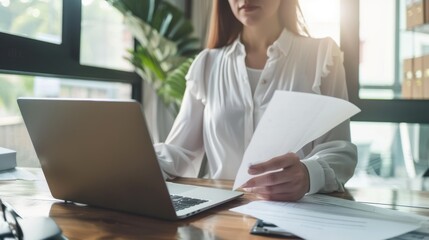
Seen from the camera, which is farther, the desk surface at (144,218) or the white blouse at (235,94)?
the white blouse at (235,94)

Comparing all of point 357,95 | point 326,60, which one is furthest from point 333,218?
point 357,95

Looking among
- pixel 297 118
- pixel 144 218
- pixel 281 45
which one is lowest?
pixel 144 218

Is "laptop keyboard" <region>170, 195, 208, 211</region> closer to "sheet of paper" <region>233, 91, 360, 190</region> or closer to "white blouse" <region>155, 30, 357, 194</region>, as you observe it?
"sheet of paper" <region>233, 91, 360, 190</region>

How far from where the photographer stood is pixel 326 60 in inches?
49.3

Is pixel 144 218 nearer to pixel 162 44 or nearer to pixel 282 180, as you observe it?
pixel 282 180

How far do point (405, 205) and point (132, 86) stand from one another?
2153mm

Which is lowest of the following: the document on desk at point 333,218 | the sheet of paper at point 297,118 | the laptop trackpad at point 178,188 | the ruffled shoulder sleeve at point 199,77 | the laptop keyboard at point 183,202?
the document on desk at point 333,218

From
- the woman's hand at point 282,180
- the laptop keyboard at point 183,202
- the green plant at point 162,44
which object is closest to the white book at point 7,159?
the laptop keyboard at point 183,202

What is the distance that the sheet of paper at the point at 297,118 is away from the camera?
0.68m

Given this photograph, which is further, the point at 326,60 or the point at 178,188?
the point at 326,60

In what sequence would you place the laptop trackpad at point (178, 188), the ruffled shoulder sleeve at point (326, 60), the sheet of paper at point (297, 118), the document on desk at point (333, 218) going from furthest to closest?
the ruffled shoulder sleeve at point (326, 60), the laptop trackpad at point (178, 188), the sheet of paper at point (297, 118), the document on desk at point (333, 218)

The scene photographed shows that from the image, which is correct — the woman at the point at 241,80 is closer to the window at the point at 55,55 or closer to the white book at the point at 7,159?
the white book at the point at 7,159

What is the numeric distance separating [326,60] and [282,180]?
→ 613 millimetres

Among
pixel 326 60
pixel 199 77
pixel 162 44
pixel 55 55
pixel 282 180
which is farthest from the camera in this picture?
pixel 162 44
